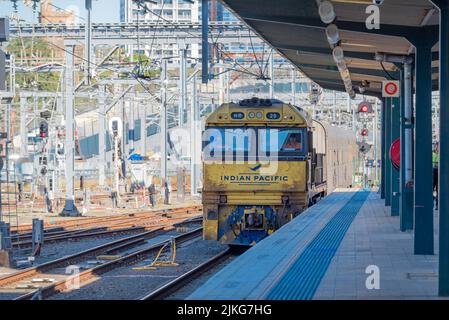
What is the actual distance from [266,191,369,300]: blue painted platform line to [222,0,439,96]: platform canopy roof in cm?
364

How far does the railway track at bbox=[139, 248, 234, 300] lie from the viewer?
561 inches

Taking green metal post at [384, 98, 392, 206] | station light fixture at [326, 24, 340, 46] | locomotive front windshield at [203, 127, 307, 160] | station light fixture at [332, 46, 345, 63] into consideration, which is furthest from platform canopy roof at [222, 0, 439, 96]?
green metal post at [384, 98, 392, 206]

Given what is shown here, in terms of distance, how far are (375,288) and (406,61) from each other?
6.89 metres

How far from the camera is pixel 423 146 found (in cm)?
1384

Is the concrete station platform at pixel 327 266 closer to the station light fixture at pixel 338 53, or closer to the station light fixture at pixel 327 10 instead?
the station light fixture at pixel 338 53

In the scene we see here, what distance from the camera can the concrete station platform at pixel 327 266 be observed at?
1077 centimetres

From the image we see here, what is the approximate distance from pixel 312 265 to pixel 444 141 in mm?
3664

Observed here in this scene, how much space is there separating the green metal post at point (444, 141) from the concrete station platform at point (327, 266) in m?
0.56

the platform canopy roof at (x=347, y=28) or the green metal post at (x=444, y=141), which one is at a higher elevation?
the platform canopy roof at (x=347, y=28)

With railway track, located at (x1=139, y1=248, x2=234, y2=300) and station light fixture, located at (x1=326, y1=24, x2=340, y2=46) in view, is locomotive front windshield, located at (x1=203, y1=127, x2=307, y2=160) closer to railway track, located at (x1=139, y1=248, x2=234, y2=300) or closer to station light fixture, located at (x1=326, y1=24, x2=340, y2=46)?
railway track, located at (x1=139, y1=248, x2=234, y2=300)

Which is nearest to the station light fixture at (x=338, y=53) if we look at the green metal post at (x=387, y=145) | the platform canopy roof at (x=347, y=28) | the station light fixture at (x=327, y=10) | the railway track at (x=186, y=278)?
the platform canopy roof at (x=347, y=28)

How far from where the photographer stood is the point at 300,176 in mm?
20469

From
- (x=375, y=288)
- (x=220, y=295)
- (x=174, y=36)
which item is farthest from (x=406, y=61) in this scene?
(x=174, y=36)
